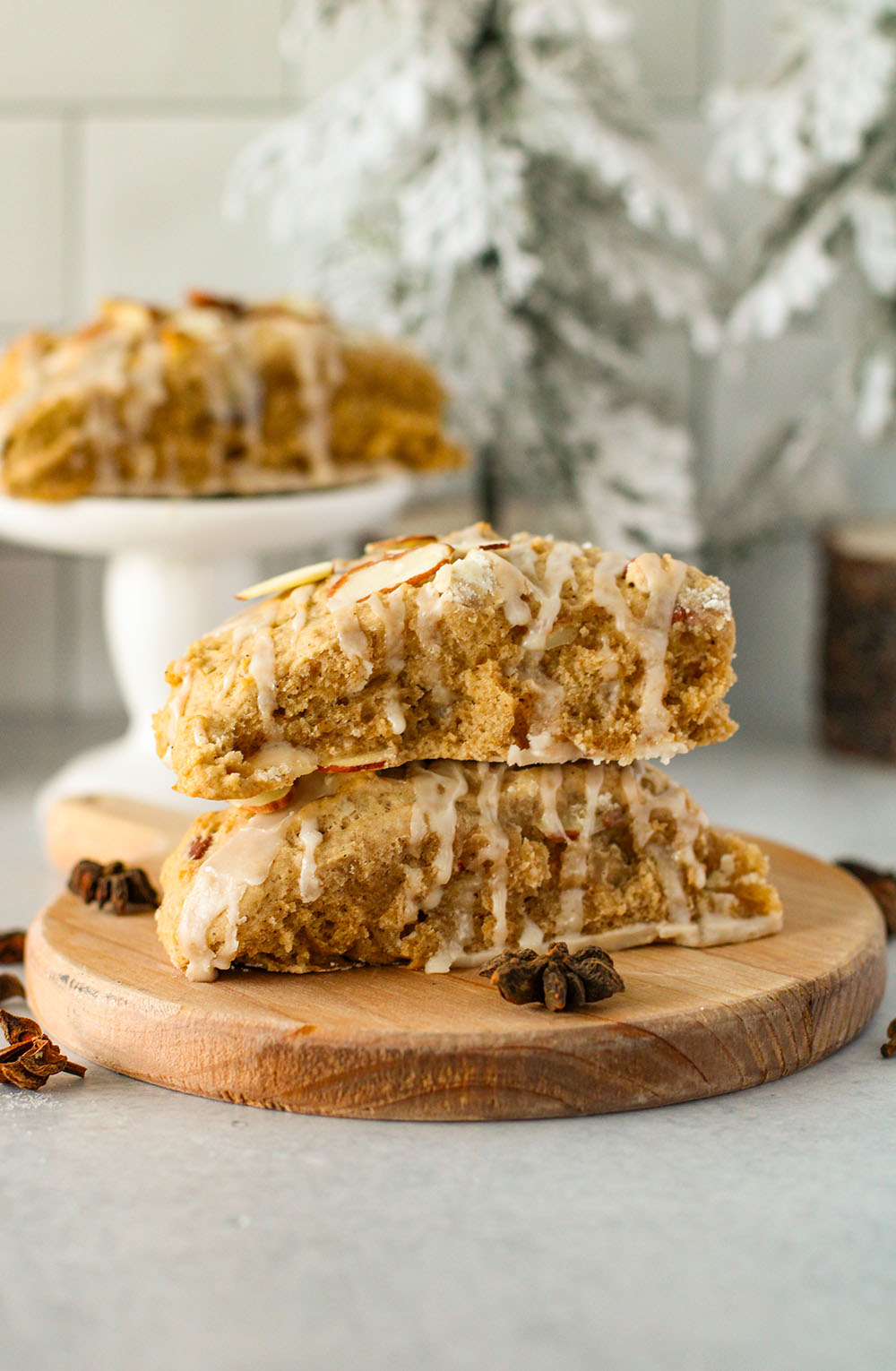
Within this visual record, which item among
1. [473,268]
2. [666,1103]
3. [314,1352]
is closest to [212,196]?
[473,268]

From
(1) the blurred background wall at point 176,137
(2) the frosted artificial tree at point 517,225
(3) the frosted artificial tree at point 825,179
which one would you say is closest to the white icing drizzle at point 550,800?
(2) the frosted artificial tree at point 517,225

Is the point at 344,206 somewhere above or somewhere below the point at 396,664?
above

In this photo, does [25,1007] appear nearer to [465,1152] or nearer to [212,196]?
[465,1152]

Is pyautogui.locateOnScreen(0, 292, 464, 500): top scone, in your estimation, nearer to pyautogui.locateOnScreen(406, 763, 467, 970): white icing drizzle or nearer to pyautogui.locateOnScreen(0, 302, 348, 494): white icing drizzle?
pyautogui.locateOnScreen(0, 302, 348, 494): white icing drizzle

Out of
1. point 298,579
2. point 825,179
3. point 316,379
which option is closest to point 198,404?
point 316,379

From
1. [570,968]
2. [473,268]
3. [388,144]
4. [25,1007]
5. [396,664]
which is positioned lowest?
[25,1007]

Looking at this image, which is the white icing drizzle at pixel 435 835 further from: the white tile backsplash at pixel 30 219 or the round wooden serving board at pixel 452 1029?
the white tile backsplash at pixel 30 219
